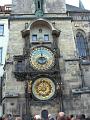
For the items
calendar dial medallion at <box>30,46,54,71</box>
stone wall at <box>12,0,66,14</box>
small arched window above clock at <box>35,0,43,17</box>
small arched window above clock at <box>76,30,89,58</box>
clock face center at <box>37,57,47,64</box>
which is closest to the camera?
calendar dial medallion at <box>30,46,54,71</box>

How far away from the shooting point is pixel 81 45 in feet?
86.5

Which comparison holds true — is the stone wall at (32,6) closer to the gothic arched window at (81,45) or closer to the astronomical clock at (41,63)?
the astronomical clock at (41,63)

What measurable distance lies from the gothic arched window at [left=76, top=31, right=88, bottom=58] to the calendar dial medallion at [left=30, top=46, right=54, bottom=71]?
719 cm

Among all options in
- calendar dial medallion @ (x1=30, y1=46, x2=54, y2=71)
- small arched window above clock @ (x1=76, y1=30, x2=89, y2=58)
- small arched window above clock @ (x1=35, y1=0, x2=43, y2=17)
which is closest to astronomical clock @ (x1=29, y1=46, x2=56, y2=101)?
calendar dial medallion @ (x1=30, y1=46, x2=54, y2=71)

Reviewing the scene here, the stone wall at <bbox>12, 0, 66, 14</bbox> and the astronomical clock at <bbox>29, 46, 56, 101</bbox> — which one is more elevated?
the stone wall at <bbox>12, 0, 66, 14</bbox>

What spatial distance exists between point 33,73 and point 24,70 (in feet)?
2.05

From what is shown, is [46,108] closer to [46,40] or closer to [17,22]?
[46,40]

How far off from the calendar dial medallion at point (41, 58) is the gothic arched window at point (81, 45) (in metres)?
7.19

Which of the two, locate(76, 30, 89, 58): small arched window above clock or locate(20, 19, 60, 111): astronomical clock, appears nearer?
locate(20, 19, 60, 111): astronomical clock

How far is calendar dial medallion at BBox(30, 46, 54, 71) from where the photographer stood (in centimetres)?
1844

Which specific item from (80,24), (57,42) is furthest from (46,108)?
(80,24)

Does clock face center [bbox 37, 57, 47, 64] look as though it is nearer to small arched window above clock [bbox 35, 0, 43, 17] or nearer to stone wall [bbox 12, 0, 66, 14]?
small arched window above clock [bbox 35, 0, 43, 17]

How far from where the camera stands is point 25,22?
20.4 metres

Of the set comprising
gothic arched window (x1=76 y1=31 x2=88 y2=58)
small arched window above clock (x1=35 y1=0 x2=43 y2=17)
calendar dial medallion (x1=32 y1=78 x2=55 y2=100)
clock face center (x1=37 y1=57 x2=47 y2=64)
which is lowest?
calendar dial medallion (x1=32 y1=78 x2=55 y2=100)
